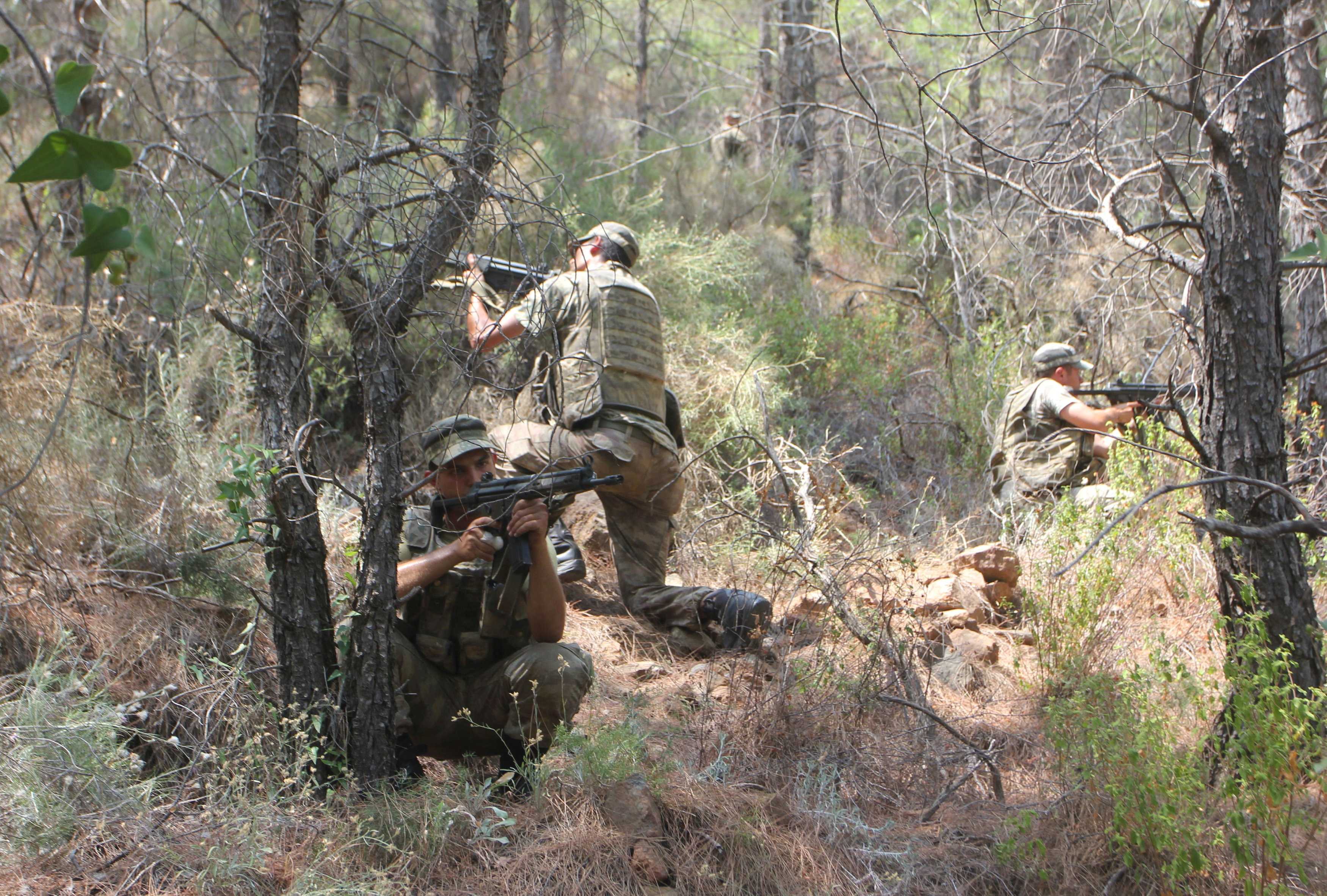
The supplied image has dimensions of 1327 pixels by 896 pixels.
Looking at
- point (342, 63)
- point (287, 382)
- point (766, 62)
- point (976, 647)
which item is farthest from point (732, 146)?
point (287, 382)

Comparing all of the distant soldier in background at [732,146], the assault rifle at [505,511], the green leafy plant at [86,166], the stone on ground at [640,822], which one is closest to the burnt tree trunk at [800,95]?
the distant soldier in background at [732,146]

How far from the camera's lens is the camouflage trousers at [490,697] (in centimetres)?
312

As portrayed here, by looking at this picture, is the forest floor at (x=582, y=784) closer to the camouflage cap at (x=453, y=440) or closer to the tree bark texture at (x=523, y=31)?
the camouflage cap at (x=453, y=440)

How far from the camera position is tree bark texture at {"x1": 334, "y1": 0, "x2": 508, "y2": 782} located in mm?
2814

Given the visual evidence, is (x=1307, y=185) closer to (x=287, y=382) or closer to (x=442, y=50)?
(x=287, y=382)

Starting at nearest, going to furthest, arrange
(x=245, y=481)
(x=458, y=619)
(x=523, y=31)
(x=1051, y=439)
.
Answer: (x=245, y=481) → (x=458, y=619) → (x=523, y=31) → (x=1051, y=439)

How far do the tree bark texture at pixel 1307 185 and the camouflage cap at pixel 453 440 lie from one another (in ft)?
14.3

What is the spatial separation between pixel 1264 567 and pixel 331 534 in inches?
140

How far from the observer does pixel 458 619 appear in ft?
11.3

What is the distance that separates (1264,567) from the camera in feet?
9.80

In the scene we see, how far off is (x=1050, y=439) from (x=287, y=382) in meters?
4.55

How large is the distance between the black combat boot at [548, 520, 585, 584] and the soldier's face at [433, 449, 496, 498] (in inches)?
49.8

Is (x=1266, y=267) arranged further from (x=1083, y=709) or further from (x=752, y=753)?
(x=752, y=753)

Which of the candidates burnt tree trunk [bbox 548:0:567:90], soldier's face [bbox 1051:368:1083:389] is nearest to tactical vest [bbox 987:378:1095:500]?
soldier's face [bbox 1051:368:1083:389]
